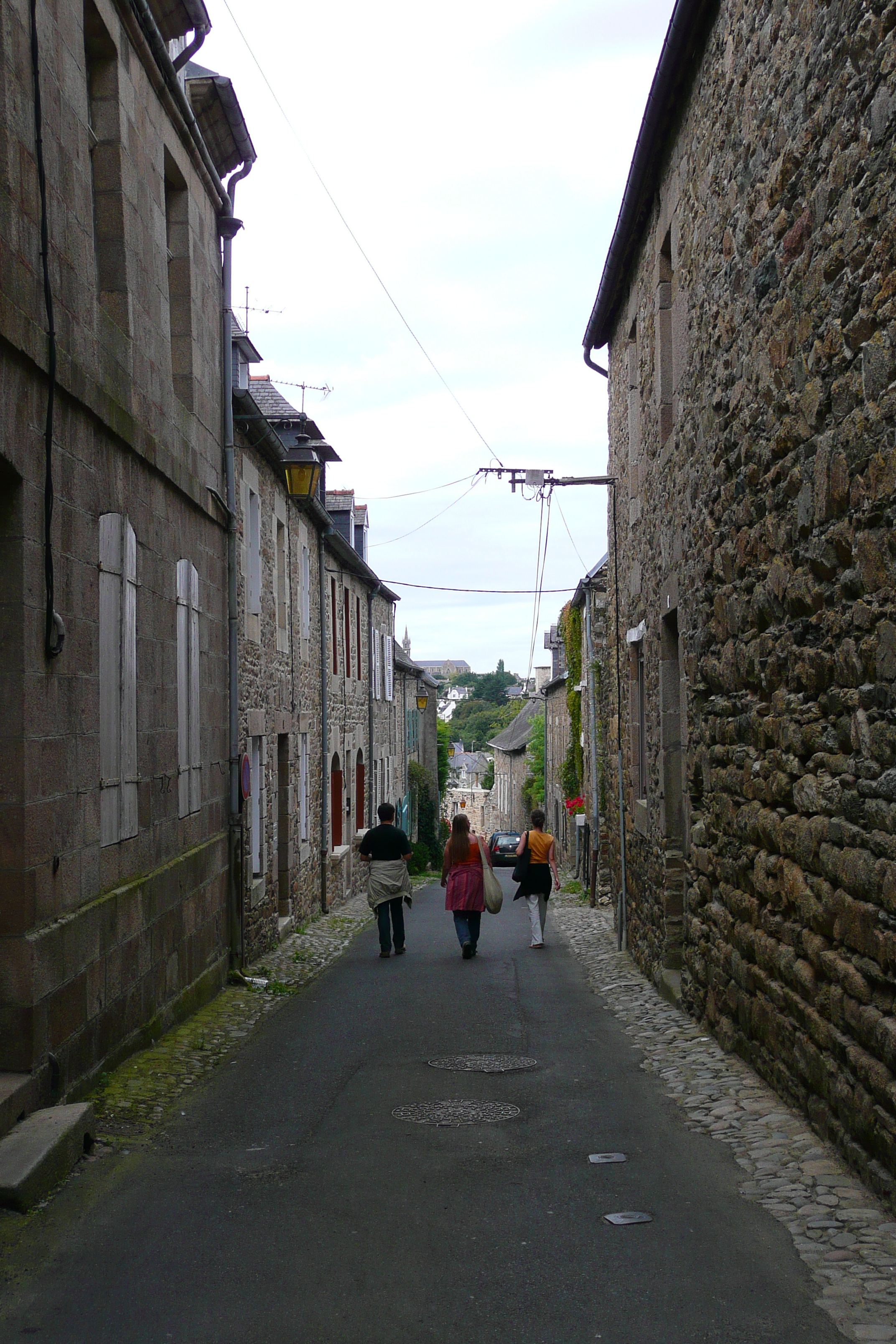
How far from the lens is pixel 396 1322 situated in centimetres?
337

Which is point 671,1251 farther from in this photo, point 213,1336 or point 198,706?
point 198,706

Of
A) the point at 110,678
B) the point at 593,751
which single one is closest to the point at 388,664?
the point at 593,751

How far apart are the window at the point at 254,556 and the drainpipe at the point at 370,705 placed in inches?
428

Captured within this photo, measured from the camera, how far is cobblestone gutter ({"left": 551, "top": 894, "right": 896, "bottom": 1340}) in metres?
3.47

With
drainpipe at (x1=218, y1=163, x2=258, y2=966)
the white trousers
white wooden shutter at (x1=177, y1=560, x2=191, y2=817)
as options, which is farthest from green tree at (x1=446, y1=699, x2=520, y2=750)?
white wooden shutter at (x1=177, y1=560, x2=191, y2=817)

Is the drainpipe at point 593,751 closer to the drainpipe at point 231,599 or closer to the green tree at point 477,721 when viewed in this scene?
the drainpipe at point 231,599

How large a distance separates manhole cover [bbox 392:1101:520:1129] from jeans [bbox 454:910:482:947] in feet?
19.8

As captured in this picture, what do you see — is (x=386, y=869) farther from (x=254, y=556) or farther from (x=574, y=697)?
(x=574, y=697)

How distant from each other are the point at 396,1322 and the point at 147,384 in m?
5.77

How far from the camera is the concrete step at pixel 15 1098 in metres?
4.62

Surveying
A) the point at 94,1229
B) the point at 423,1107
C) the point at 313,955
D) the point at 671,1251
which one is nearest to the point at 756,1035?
the point at 423,1107

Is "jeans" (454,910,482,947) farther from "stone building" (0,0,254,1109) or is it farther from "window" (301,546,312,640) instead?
"window" (301,546,312,640)

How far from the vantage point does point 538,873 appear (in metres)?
12.9

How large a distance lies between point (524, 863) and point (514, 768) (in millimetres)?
41679
